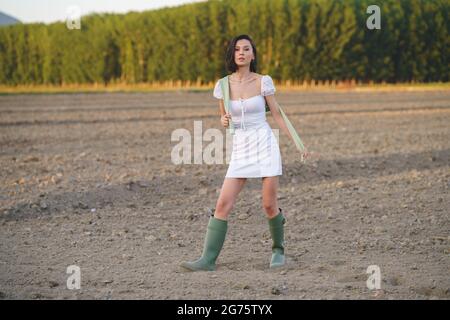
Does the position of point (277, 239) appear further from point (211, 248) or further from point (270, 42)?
point (270, 42)

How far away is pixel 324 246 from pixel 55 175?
5.29 m

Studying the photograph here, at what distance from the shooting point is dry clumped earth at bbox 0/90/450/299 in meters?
5.95

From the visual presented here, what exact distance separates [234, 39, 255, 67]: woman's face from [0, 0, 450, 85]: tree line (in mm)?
35649

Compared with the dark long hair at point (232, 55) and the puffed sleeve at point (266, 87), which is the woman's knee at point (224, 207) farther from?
the dark long hair at point (232, 55)

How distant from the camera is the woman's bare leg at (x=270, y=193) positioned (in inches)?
244

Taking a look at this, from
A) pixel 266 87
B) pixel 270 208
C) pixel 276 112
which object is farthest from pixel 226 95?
pixel 270 208

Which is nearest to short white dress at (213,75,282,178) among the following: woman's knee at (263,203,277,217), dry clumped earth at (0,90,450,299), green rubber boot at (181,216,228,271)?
woman's knee at (263,203,277,217)

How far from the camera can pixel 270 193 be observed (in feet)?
20.6

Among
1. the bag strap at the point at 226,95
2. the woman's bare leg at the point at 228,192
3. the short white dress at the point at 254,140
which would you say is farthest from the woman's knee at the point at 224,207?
the bag strap at the point at 226,95

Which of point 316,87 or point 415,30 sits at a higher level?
point 415,30

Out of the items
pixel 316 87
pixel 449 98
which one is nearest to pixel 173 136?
pixel 449 98

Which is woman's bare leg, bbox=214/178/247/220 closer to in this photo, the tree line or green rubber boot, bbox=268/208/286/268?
green rubber boot, bbox=268/208/286/268
